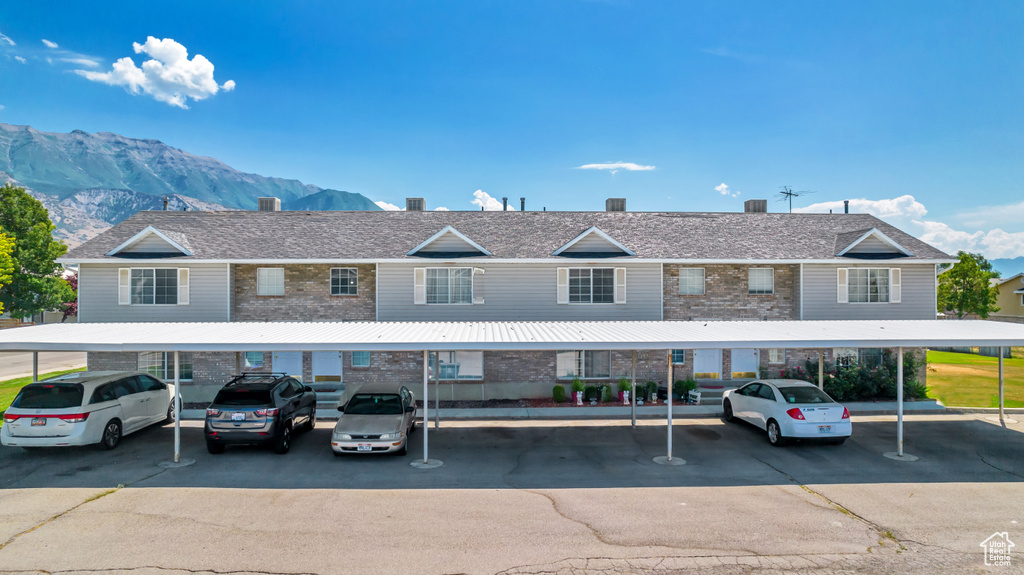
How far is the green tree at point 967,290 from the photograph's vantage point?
160 feet

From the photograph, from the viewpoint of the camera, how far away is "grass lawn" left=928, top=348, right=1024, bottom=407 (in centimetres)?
1950

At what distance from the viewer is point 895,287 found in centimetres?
2123

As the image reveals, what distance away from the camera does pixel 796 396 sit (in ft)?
43.7

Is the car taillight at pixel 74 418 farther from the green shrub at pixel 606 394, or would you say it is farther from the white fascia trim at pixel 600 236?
the green shrub at pixel 606 394

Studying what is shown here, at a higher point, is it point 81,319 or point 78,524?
point 81,319

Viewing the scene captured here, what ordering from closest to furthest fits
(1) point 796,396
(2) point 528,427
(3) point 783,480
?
1. (3) point 783,480
2. (1) point 796,396
3. (2) point 528,427

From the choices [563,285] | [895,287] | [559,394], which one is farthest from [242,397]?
[895,287]

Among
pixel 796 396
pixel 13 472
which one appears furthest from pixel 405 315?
pixel 796 396

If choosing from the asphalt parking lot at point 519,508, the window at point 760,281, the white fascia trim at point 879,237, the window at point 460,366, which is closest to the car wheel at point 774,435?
the asphalt parking lot at point 519,508

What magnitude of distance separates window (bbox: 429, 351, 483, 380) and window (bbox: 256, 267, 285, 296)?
21.7 feet

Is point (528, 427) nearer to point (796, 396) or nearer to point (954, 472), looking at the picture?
point (796, 396)

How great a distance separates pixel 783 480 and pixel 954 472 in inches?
154

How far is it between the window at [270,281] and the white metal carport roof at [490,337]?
4434 millimetres

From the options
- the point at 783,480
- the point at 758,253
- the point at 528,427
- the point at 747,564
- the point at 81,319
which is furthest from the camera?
the point at 758,253
